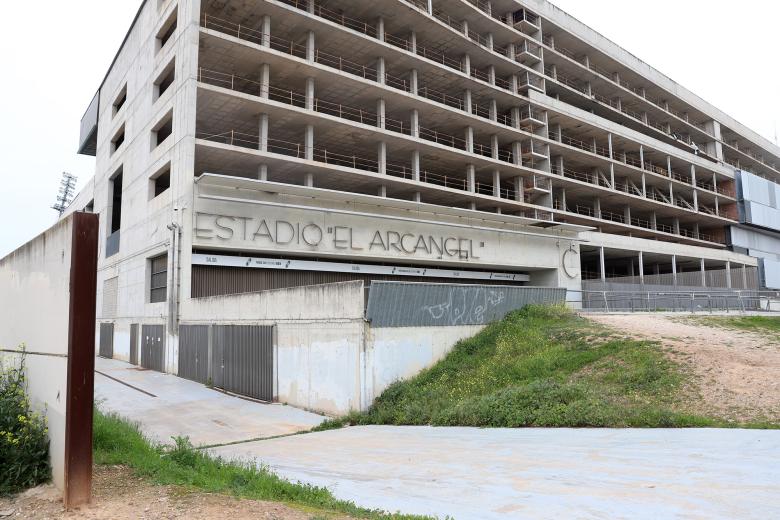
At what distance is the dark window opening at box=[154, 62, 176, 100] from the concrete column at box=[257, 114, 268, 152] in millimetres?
5742

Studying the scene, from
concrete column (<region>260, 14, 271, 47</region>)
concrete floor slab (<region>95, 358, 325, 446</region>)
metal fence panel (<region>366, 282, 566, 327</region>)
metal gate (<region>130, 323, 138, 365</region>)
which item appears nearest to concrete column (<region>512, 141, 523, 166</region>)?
concrete column (<region>260, 14, 271, 47</region>)

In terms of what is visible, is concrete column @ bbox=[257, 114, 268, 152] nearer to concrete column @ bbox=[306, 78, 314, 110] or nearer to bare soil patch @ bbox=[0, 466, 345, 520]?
concrete column @ bbox=[306, 78, 314, 110]

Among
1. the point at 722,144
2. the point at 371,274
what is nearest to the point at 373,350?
the point at 371,274

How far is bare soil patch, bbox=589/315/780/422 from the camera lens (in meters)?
10.2

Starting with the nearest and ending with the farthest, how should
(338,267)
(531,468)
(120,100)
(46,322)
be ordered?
(46,322) → (531,468) → (338,267) → (120,100)

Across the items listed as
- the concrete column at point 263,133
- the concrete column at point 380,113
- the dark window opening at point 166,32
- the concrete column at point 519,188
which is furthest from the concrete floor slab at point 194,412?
the concrete column at point 519,188

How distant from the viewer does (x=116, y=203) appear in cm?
3981

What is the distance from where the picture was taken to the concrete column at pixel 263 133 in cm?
2734

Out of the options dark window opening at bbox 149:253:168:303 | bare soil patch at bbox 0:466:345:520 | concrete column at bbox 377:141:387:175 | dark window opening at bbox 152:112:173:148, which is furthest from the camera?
concrete column at bbox 377:141:387:175

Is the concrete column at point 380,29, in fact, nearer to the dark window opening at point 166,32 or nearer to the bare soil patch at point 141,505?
the dark window opening at point 166,32

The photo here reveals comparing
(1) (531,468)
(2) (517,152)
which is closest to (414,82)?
(2) (517,152)

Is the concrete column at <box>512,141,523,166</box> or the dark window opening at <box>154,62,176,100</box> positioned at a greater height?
the dark window opening at <box>154,62,176,100</box>

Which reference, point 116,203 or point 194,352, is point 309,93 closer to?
point 194,352

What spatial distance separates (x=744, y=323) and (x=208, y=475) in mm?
21268
